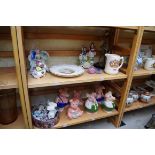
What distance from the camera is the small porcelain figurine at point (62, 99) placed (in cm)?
135

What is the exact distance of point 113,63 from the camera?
121 centimetres

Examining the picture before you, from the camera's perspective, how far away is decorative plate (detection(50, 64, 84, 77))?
109 cm

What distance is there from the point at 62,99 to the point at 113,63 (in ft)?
1.74

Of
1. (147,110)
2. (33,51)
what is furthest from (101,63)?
(147,110)

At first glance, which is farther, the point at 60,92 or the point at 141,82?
the point at 141,82

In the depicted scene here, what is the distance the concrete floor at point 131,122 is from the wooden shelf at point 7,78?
743mm

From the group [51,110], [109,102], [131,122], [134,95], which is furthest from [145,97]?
[51,110]

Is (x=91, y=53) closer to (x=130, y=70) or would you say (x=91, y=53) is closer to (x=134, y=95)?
(x=130, y=70)

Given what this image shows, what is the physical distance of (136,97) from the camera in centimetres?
159

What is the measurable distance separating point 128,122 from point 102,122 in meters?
0.27

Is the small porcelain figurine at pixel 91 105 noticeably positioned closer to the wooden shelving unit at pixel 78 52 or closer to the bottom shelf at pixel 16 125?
the wooden shelving unit at pixel 78 52

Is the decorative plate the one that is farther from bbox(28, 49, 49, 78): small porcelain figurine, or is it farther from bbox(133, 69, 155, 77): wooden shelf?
bbox(133, 69, 155, 77): wooden shelf
